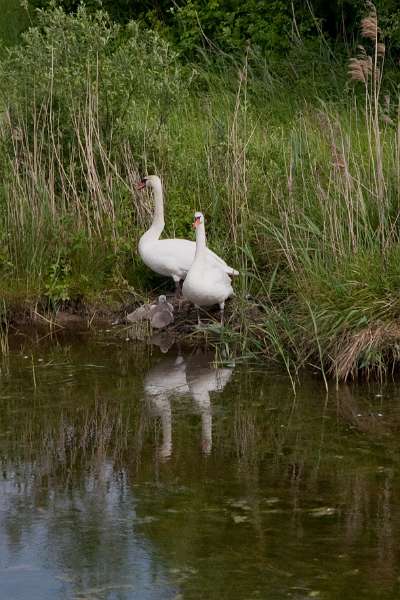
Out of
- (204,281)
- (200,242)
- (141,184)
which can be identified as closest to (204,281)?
(204,281)

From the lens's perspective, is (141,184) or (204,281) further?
(141,184)

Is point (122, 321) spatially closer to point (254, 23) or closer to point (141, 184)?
point (141, 184)

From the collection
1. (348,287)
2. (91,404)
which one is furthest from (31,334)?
(348,287)

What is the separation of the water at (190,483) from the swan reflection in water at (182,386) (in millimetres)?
20

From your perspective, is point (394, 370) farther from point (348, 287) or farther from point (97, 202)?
point (97, 202)

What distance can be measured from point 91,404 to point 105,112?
12.2 ft

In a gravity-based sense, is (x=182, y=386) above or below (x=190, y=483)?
above

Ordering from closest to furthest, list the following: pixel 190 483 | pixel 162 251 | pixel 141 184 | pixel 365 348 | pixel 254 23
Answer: pixel 190 483, pixel 365 348, pixel 162 251, pixel 141 184, pixel 254 23

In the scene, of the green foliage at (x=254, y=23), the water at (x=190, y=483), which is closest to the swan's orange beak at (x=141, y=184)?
the water at (x=190, y=483)

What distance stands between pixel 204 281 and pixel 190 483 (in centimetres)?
294

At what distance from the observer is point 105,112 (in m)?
10.8

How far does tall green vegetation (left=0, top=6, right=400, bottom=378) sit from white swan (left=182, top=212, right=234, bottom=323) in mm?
206

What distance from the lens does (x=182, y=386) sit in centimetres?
830

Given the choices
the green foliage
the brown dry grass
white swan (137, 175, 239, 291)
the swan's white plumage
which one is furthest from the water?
the green foliage
